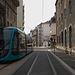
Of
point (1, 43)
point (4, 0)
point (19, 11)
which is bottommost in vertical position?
point (1, 43)

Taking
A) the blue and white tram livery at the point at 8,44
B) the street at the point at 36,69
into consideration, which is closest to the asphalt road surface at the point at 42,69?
the street at the point at 36,69

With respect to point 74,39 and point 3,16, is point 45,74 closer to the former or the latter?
point 74,39

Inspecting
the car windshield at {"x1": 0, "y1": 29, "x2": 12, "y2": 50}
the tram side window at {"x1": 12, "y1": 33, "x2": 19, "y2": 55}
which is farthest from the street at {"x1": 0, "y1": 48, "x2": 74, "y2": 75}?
the car windshield at {"x1": 0, "y1": 29, "x2": 12, "y2": 50}

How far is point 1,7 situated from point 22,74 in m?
21.5

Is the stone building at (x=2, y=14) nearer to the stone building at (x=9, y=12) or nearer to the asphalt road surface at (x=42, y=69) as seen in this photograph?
the stone building at (x=9, y=12)

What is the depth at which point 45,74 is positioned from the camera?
7789 millimetres

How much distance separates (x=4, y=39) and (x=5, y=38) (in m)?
0.12

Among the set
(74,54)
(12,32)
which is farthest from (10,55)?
(74,54)

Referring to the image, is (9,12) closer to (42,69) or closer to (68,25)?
(68,25)

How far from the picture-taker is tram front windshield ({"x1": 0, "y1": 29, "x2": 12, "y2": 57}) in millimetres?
11488

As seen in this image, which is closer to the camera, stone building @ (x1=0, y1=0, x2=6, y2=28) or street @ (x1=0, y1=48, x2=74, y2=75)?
street @ (x1=0, y1=48, x2=74, y2=75)

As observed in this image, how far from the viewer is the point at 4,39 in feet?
39.3

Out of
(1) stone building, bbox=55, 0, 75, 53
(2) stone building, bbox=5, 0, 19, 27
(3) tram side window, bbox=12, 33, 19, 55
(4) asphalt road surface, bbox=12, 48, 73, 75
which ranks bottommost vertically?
(4) asphalt road surface, bbox=12, 48, 73, 75

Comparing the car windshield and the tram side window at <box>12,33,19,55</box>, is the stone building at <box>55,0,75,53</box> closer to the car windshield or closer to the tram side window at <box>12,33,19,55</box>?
the tram side window at <box>12,33,19,55</box>
